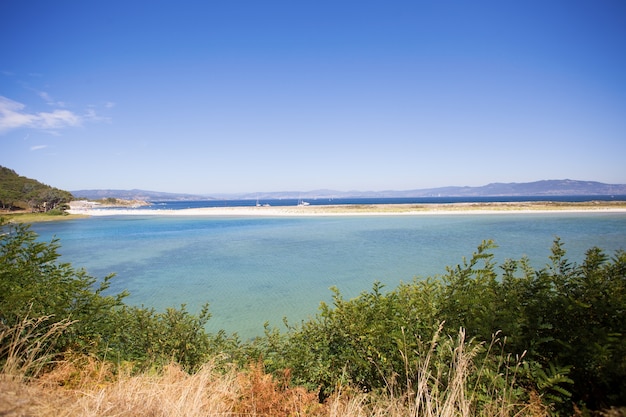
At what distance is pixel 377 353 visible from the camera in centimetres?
436

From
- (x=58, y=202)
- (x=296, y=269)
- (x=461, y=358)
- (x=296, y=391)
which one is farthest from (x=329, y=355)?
(x=58, y=202)

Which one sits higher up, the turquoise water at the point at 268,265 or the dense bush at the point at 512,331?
the dense bush at the point at 512,331

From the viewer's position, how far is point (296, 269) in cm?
1925

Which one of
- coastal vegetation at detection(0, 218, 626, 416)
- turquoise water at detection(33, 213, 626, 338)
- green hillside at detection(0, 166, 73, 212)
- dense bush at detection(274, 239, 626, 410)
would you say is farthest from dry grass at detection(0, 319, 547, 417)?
green hillside at detection(0, 166, 73, 212)

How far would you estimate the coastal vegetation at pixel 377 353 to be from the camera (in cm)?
309

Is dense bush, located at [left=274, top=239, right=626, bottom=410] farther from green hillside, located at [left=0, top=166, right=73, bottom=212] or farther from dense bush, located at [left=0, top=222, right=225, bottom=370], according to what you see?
green hillside, located at [left=0, top=166, right=73, bottom=212]

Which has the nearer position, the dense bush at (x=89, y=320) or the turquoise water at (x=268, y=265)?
the dense bush at (x=89, y=320)

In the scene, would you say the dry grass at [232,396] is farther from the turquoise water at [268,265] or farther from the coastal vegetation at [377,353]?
the turquoise water at [268,265]

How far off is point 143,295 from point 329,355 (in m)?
13.2

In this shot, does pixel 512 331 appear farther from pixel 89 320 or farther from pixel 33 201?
pixel 33 201

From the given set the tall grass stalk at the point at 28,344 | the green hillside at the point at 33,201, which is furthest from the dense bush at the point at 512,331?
the green hillside at the point at 33,201

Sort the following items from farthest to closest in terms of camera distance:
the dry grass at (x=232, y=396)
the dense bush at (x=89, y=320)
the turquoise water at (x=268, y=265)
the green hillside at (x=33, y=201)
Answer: the green hillside at (x=33, y=201) < the turquoise water at (x=268, y=265) < the dense bush at (x=89, y=320) < the dry grass at (x=232, y=396)

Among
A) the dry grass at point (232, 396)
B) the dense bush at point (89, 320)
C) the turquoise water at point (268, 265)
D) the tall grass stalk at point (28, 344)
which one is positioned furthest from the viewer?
the turquoise water at point (268, 265)

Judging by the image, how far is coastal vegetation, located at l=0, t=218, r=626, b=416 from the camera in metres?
3.09
